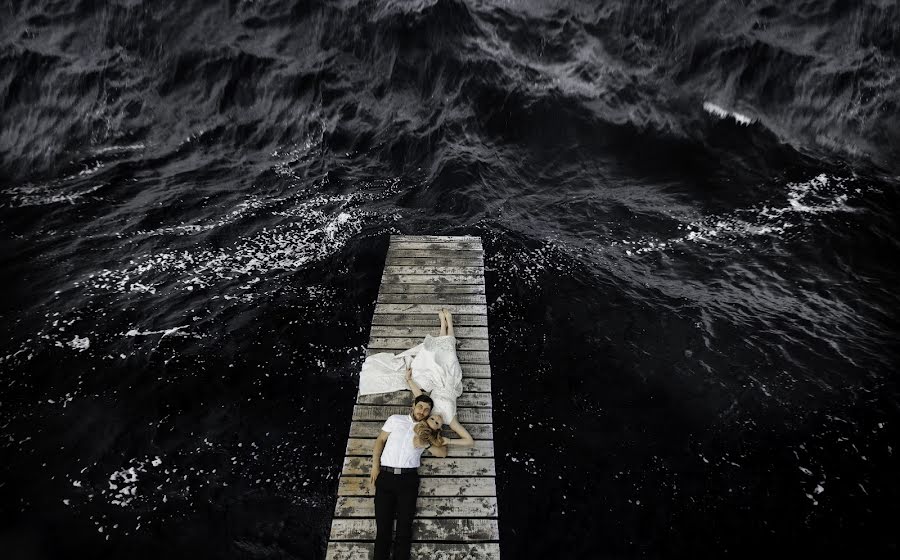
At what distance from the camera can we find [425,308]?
891 cm

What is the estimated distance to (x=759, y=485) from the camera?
6.63 m

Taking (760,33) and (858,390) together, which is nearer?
(858,390)

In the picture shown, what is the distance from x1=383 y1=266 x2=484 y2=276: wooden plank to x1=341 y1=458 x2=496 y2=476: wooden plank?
419cm

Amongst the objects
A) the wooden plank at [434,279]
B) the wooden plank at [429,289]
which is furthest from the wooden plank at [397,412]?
the wooden plank at [434,279]

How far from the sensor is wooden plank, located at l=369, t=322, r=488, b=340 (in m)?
8.32

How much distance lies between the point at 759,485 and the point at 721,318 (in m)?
3.56

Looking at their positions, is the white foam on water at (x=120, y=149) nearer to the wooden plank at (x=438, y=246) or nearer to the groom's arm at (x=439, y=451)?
the wooden plank at (x=438, y=246)

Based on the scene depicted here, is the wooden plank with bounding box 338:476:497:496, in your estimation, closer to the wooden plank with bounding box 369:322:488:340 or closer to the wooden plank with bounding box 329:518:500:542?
the wooden plank with bounding box 329:518:500:542

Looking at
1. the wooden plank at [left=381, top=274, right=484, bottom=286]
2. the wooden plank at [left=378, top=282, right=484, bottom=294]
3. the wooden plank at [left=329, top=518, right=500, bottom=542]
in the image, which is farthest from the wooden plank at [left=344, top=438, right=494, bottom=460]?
the wooden plank at [left=381, top=274, right=484, bottom=286]

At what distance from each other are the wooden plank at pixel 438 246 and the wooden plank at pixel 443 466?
507cm

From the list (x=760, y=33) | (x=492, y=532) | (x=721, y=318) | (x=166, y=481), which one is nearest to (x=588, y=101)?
(x=760, y=33)

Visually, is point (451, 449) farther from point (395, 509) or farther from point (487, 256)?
point (487, 256)

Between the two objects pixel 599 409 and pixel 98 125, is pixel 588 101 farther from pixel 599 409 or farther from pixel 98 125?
pixel 98 125

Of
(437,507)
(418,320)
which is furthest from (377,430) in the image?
(418,320)
